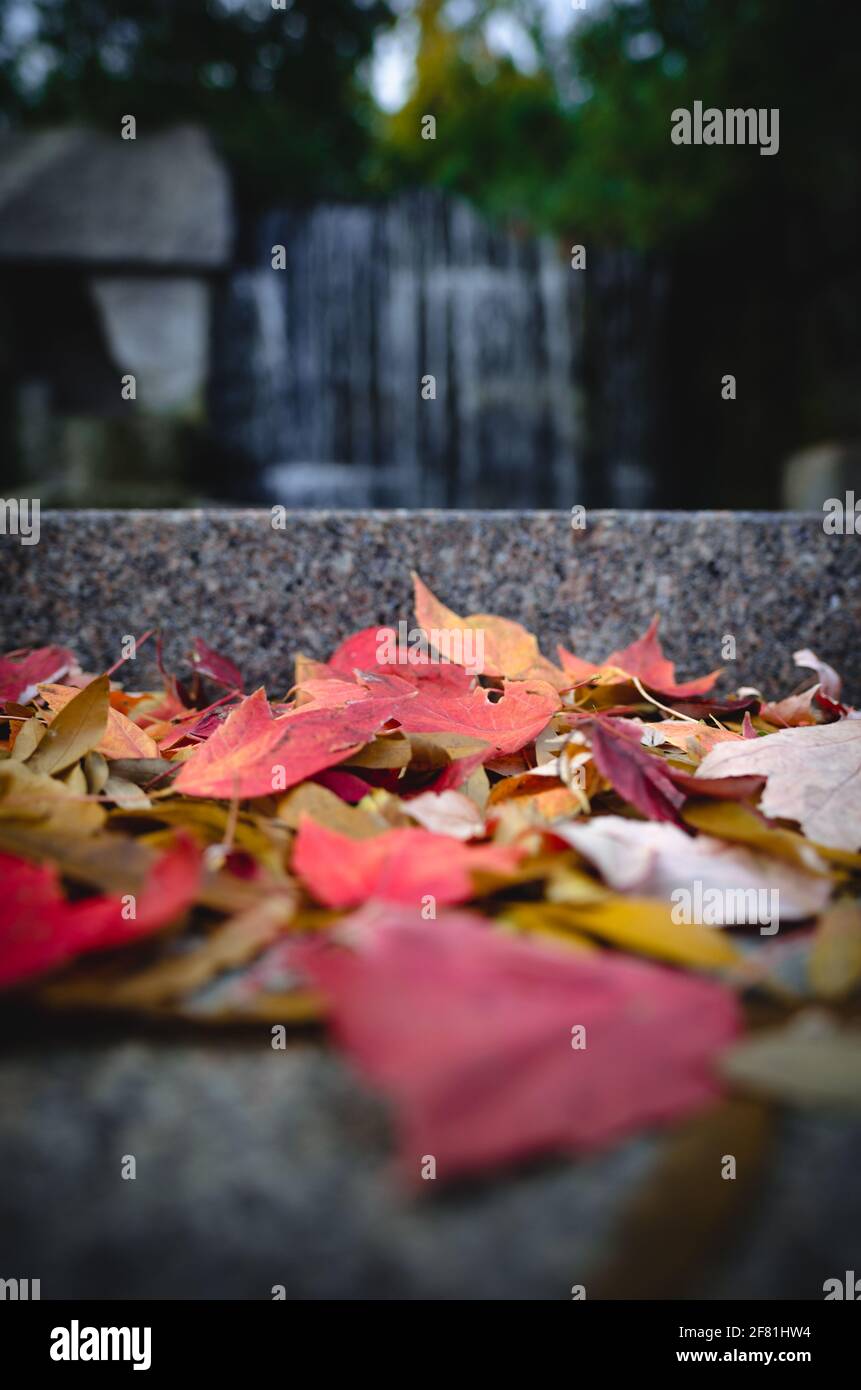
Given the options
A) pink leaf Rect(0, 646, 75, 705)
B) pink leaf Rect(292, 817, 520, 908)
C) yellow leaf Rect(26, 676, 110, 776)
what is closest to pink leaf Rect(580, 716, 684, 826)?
→ pink leaf Rect(292, 817, 520, 908)

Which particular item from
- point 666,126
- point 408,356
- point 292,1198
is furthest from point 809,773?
point 408,356

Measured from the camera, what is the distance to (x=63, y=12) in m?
6.71

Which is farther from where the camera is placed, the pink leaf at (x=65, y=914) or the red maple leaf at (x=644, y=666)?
the red maple leaf at (x=644, y=666)

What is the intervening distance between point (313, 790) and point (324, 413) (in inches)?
229

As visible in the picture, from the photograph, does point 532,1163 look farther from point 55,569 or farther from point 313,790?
point 55,569

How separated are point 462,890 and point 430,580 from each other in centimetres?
75

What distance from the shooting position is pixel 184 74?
6.78 m

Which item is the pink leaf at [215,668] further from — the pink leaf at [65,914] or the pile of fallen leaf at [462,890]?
the pink leaf at [65,914]

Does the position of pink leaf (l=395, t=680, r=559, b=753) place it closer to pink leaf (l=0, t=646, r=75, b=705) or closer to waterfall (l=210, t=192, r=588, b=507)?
pink leaf (l=0, t=646, r=75, b=705)

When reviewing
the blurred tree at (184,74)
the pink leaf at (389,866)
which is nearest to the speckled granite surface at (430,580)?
the pink leaf at (389,866)

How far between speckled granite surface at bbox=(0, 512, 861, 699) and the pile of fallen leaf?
342 mm

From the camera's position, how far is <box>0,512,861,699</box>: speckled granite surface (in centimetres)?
120

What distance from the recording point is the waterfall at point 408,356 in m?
5.88

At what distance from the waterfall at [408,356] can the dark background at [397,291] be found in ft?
0.06
